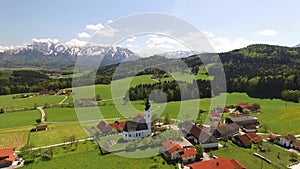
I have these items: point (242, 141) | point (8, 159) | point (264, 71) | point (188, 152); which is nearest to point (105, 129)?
point (8, 159)

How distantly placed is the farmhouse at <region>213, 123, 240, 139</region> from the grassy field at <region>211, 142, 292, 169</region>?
2106 millimetres

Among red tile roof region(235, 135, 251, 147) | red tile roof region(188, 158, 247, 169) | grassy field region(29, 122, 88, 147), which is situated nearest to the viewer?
red tile roof region(188, 158, 247, 169)

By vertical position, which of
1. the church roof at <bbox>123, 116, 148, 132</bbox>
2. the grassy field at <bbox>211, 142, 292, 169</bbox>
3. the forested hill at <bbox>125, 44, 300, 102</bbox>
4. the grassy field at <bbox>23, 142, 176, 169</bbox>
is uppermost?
the forested hill at <bbox>125, 44, 300, 102</bbox>

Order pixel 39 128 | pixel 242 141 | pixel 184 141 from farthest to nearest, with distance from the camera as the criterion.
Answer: pixel 39 128
pixel 242 141
pixel 184 141

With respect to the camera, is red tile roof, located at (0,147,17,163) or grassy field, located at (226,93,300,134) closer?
red tile roof, located at (0,147,17,163)

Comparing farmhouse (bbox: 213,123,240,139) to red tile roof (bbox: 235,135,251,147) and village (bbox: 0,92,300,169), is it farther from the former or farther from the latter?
red tile roof (bbox: 235,135,251,147)

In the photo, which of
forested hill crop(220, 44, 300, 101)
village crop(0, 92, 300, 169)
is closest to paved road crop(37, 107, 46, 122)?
village crop(0, 92, 300, 169)

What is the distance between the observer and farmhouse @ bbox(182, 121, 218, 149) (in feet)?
112

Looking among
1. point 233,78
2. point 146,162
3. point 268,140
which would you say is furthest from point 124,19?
point 233,78

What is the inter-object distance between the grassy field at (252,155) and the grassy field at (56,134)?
22.9m

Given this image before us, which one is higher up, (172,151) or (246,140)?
(172,151)

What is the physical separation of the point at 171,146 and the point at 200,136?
636 centimetres

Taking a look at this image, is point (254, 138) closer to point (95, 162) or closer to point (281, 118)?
point (281, 118)

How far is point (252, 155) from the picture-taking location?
31859 millimetres
